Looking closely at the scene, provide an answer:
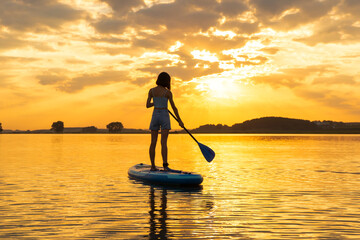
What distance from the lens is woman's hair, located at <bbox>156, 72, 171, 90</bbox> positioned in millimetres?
15078

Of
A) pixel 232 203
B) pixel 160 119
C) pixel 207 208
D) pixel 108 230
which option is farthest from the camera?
pixel 160 119

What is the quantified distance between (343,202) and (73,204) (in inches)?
310

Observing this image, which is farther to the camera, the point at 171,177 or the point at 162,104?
the point at 162,104

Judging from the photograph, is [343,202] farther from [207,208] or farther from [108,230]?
[108,230]

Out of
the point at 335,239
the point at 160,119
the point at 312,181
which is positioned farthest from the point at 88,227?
the point at 312,181

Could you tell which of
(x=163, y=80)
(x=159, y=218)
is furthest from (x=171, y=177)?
(x=159, y=218)

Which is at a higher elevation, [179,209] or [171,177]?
[171,177]

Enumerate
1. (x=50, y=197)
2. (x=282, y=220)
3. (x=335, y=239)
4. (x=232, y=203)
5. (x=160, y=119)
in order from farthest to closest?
(x=160, y=119)
(x=50, y=197)
(x=232, y=203)
(x=282, y=220)
(x=335, y=239)

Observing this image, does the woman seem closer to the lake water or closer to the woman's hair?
the woman's hair

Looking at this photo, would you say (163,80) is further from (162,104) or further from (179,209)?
(179,209)

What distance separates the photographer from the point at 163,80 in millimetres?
15086

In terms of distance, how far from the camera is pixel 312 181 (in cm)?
1673

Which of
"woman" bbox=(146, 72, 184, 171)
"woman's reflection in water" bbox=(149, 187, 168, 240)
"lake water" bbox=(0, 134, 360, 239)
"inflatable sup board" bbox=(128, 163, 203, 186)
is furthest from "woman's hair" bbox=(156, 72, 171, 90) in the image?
"woman's reflection in water" bbox=(149, 187, 168, 240)

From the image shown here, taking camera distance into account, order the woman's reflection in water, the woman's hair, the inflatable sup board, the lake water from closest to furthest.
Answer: the woman's reflection in water
the lake water
the inflatable sup board
the woman's hair
